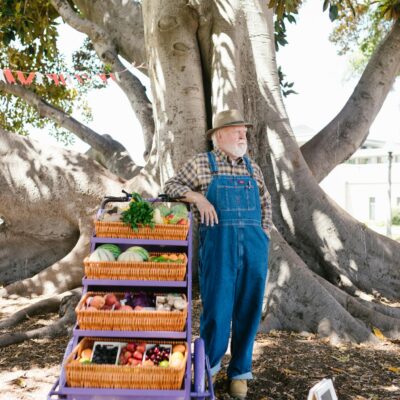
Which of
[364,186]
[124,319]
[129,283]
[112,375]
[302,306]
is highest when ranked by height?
[364,186]

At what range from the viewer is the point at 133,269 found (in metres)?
3.34

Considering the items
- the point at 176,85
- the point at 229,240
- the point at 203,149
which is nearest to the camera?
the point at 229,240

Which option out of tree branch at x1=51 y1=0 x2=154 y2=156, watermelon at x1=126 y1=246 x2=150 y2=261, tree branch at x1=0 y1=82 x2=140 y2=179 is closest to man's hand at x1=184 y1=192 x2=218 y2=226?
watermelon at x1=126 y1=246 x2=150 y2=261

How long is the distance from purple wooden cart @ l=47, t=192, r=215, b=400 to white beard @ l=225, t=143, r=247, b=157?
1.99ft

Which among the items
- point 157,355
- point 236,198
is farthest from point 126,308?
point 236,198

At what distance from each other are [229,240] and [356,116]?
5.34m

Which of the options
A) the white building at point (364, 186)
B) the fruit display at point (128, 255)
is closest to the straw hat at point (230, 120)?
the fruit display at point (128, 255)

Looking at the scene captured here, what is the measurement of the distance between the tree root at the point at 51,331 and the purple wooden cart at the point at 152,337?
2.58 metres

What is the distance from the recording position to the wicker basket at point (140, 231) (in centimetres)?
353

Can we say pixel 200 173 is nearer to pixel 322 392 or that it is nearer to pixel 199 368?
pixel 199 368

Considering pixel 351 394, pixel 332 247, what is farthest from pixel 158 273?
pixel 332 247

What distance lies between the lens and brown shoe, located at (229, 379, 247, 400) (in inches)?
159

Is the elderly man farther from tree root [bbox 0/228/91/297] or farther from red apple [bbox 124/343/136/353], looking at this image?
tree root [bbox 0/228/91/297]

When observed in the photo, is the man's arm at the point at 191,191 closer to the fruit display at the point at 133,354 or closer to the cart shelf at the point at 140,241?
the cart shelf at the point at 140,241
